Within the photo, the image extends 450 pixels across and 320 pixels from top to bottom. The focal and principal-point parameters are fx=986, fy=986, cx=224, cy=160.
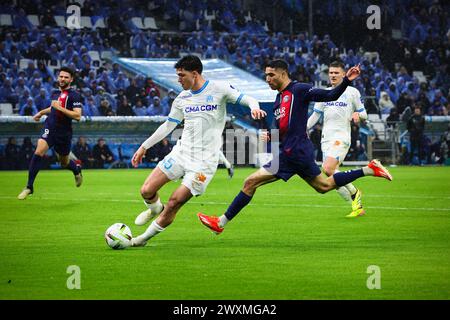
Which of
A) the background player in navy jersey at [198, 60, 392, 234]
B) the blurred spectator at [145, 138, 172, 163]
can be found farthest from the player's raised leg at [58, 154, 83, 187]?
the blurred spectator at [145, 138, 172, 163]

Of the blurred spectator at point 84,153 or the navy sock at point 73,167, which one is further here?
the blurred spectator at point 84,153

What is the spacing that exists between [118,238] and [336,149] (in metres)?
6.29

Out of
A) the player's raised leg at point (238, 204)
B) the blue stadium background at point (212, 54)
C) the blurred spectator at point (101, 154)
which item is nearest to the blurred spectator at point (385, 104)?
the blue stadium background at point (212, 54)

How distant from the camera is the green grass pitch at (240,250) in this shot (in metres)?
9.01

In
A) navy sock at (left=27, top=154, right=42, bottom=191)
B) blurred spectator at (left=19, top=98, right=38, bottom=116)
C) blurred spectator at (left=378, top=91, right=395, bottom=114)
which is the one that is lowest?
blurred spectator at (left=378, top=91, right=395, bottom=114)

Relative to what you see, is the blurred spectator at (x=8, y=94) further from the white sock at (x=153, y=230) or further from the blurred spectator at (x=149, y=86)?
the white sock at (x=153, y=230)

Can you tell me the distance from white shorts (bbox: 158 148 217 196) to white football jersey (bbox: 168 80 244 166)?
8 cm

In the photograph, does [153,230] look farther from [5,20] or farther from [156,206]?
[5,20]

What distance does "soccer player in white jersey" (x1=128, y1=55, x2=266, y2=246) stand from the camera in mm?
12156

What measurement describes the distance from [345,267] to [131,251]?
9.30 feet

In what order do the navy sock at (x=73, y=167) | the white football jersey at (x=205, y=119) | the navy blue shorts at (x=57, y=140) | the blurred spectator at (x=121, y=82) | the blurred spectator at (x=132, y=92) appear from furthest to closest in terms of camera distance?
the blurred spectator at (x=121, y=82) → the blurred spectator at (x=132, y=92) → the navy sock at (x=73, y=167) → the navy blue shorts at (x=57, y=140) → the white football jersey at (x=205, y=119)

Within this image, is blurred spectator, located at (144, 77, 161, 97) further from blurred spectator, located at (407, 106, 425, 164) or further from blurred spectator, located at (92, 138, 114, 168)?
blurred spectator, located at (407, 106, 425, 164)

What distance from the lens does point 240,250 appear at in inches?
470

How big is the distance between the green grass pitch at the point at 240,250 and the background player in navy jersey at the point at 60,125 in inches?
30.4
